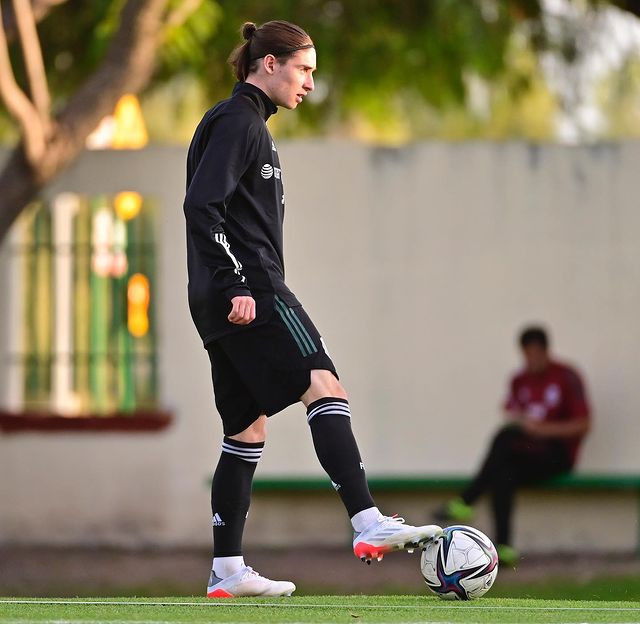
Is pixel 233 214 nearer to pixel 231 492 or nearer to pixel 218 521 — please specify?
pixel 231 492

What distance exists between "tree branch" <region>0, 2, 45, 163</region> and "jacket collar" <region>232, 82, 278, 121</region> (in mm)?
4441

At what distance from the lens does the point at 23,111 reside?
406 inches

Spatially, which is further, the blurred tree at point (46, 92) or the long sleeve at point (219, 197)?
the blurred tree at point (46, 92)

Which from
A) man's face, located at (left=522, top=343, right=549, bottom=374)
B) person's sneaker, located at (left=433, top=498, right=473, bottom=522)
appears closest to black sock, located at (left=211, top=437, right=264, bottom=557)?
person's sneaker, located at (left=433, top=498, right=473, bottom=522)

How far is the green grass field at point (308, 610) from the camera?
16.9 ft

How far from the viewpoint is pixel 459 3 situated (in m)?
12.4

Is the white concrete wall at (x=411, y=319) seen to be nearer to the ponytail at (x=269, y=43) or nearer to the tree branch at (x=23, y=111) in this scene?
the tree branch at (x=23, y=111)

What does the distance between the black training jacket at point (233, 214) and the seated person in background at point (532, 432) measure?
207 inches

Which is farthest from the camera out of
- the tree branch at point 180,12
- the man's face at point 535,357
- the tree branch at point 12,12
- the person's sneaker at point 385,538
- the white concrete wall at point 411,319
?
the white concrete wall at point 411,319

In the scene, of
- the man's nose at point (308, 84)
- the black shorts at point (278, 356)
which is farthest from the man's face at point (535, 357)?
the black shorts at point (278, 356)

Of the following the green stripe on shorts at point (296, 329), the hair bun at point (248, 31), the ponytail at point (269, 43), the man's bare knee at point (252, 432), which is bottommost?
the man's bare knee at point (252, 432)

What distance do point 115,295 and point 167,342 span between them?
1.74 ft

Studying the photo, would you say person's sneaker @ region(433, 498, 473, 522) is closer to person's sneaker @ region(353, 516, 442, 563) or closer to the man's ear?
person's sneaker @ region(353, 516, 442, 563)

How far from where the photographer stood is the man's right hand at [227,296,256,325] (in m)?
5.52
